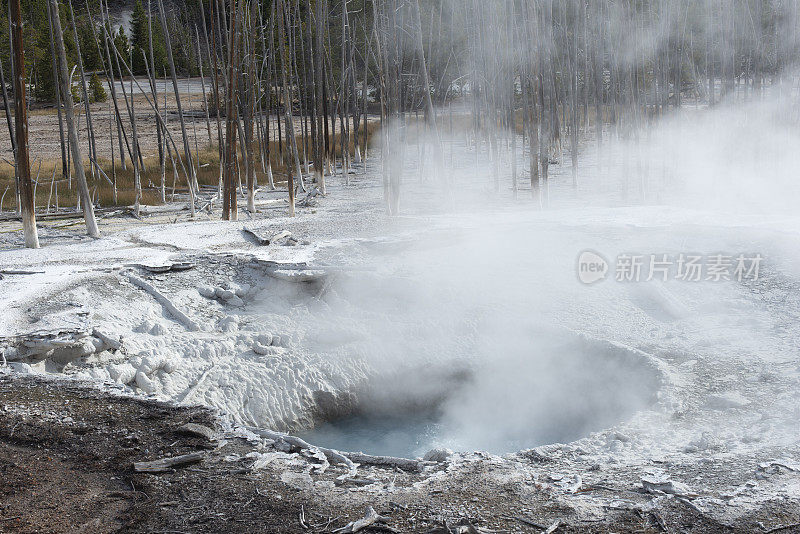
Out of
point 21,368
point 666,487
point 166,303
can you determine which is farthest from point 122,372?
point 666,487

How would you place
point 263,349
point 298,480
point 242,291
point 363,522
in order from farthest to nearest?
point 242,291 < point 263,349 < point 298,480 < point 363,522

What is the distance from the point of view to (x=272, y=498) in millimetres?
3668

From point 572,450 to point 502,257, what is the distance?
4.15 meters

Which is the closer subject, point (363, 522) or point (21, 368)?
point (363, 522)

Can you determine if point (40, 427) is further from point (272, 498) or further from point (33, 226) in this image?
point (33, 226)

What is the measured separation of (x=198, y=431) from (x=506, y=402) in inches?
128

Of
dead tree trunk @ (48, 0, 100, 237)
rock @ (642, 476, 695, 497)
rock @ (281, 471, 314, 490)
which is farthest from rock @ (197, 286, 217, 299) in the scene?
rock @ (642, 476, 695, 497)

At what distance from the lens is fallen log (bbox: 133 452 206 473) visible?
398 centimetres

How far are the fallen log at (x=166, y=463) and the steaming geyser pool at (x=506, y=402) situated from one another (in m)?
2.32

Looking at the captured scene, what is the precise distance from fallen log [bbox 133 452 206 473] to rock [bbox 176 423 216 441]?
11.5 inches

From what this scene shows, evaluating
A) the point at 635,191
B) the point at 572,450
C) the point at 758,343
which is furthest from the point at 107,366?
the point at 635,191

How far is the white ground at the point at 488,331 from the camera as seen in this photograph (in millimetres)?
4965

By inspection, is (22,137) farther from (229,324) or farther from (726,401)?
(726,401)

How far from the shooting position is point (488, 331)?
7.40 m
